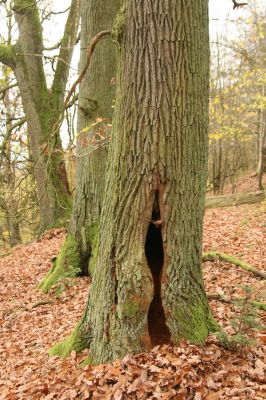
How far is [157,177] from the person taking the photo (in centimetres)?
354

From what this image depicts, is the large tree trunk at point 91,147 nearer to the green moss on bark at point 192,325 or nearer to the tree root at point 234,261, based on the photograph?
the tree root at point 234,261

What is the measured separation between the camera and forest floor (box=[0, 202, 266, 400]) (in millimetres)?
3227

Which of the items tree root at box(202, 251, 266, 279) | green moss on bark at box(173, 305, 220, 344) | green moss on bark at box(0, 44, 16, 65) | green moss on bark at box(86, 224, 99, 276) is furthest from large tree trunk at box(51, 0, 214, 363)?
green moss on bark at box(0, 44, 16, 65)

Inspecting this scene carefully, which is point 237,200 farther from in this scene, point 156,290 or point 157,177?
point 157,177

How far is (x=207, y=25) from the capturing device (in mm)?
3715

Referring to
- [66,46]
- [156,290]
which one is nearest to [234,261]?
[156,290]

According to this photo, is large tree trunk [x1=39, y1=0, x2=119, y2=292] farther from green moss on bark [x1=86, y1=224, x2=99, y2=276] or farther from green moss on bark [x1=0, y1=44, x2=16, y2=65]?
green moss on bark [x1=0, y1=44, x2=16, y2=65]

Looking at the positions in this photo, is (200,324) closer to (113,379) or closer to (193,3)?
(113,379)

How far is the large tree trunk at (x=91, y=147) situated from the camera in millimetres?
7215

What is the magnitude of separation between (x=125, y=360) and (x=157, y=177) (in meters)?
1.69

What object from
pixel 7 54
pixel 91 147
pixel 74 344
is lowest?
pixel 74 344

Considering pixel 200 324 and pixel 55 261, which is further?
pixel 55 261

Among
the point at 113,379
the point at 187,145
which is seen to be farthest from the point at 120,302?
the point at 187,145

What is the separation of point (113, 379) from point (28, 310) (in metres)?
3.76
